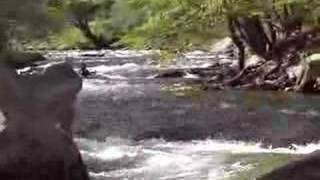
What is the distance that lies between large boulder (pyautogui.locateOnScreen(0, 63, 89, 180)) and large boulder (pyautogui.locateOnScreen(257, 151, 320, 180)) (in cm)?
649

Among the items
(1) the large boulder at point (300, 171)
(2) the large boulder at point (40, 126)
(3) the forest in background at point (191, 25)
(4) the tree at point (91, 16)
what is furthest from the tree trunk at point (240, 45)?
(1) the large boulder at point (300, 171)

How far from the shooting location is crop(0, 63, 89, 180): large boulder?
10867mm

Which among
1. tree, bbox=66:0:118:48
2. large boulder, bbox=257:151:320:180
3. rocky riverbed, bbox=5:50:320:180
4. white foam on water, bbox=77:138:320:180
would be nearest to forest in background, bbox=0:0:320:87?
rocky riverbed, bbox=5:50:320:180

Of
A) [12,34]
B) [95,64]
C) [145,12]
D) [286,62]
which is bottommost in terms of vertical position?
[95,64]

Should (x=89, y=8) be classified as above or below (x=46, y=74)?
below

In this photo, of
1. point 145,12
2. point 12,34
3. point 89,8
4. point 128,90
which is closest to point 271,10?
point 145,12

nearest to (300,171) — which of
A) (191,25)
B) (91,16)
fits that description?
(191,25)

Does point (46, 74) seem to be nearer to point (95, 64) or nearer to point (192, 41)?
point (192, 41)

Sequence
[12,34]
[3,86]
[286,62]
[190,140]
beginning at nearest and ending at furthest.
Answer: [3,86]
[12,34]
[190,140]
[286,62]

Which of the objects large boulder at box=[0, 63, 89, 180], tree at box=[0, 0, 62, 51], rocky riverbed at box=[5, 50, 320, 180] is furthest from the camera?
rocky riverbed at box=[5, 50, 320, 180]

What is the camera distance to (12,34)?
40.6 ft

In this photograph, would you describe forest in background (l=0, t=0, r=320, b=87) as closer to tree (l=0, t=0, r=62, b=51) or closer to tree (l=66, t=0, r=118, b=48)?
tree (l=0, t=0, r=62, b=51)

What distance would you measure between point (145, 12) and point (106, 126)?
8504 millimetres

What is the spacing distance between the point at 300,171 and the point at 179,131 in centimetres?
1359
